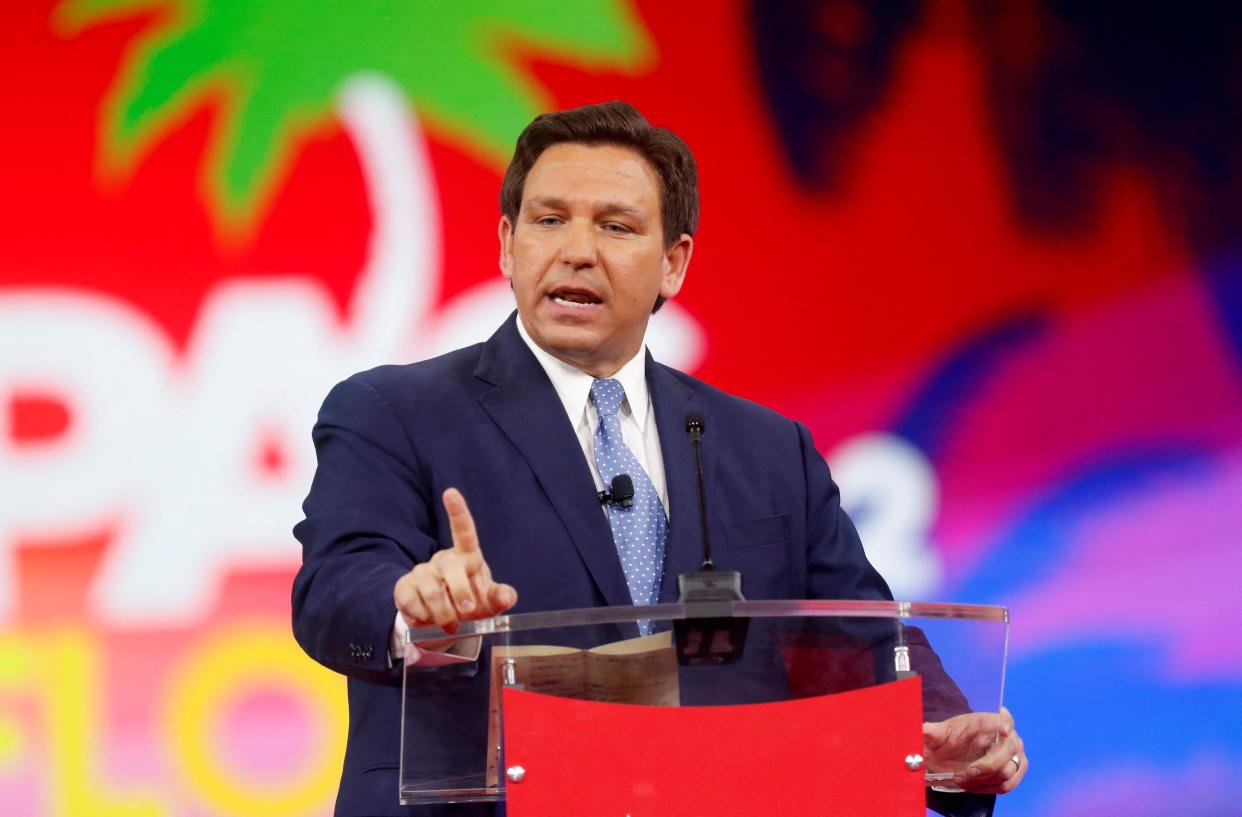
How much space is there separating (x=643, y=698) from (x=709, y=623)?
105 mm

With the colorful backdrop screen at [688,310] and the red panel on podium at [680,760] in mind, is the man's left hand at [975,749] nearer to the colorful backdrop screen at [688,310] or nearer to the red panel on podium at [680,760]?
the red panel on podium at [680,760]

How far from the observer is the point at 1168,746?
143 inches

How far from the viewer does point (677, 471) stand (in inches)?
90.7

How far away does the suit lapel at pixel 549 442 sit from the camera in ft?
6.93

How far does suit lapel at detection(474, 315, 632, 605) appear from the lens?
211 centimetres

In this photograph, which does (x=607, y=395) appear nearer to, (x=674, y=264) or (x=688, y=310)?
(x=674, y=264)

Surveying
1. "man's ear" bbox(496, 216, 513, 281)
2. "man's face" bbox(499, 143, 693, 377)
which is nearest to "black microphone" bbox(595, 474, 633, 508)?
"man's face" bbox(499, 143, 693, 377)

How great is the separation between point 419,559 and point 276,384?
4.77 feet

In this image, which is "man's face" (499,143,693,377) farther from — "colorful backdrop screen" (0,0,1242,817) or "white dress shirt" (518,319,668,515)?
"colorful backdrop screen" (0,0,1242,817)

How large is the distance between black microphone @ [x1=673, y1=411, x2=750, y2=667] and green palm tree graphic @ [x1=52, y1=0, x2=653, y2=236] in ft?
7.12

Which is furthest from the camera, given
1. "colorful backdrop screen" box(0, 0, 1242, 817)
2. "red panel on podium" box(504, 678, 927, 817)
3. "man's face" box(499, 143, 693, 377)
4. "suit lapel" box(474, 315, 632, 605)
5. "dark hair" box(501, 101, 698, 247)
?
"colorful backdrop screen" box(0, 0, 1242, 817)

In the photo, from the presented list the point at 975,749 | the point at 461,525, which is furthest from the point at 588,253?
the point at 975,749

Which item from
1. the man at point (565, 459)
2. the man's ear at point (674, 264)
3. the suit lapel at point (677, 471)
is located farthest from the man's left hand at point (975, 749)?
the man's ear at point (674, 264)

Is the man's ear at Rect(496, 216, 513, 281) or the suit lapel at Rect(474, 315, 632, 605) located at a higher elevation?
the man's ear at Rect(496, 216, 513, 281)
